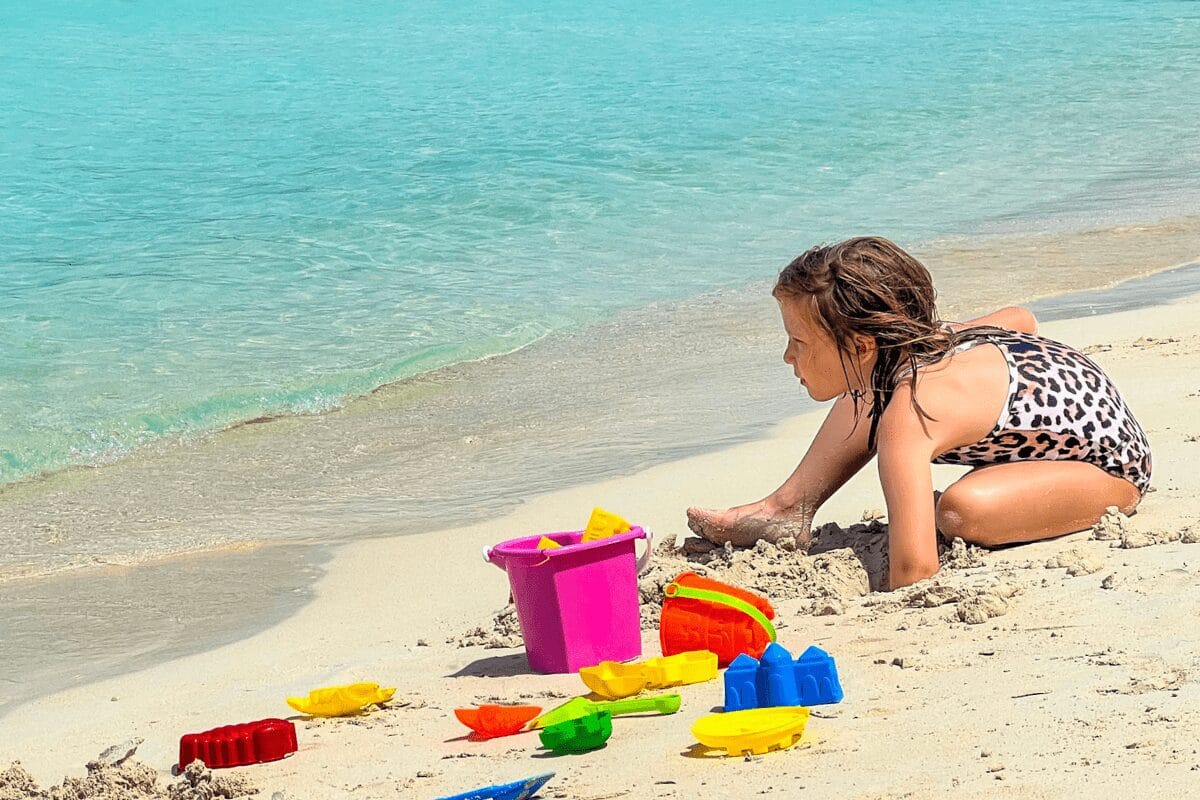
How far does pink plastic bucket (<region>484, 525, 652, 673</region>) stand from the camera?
3094 millimetres

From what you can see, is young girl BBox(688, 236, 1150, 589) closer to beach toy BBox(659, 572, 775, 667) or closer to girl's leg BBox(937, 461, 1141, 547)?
girl's leg BBox(937, 461, 1141, 547)

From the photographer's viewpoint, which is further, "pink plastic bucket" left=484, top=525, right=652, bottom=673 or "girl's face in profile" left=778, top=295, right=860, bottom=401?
"girl's face in profile" left=778, top=295, right=860, bottom=401

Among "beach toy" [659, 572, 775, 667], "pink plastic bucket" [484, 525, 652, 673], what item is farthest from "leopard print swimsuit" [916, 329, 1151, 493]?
"pink plastic bucket" [484, 525, 652, 673]

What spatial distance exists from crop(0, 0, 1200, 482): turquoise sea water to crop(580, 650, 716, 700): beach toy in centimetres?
383

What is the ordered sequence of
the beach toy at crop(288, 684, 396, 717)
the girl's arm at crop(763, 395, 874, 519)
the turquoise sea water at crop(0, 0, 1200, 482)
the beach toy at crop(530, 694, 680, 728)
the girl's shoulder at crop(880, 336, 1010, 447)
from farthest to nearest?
1. the turquoise sea water at crop(0, 0, 1200, 482)
2. the girl's arm at crop(763, 395, 874, 519)
3. the girl's shoulder at crop(880, 336, 1010, 447)
4. the beach toy at crop(288, 684, 396, 717)
5. the beach toy at crop(530, 694, 680, 728)

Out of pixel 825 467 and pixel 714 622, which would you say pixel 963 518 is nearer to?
pixel 825 467

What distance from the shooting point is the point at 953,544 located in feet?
11.3

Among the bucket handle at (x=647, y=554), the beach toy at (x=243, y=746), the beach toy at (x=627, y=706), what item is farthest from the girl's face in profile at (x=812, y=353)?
the beach toy at (x=243, y=746)

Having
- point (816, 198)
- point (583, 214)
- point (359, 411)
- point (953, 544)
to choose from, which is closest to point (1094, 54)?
point (816, 198)

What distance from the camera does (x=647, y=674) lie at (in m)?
2.82

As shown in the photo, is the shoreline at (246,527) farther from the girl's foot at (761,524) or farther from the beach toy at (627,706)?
the beach toy at (627,706)

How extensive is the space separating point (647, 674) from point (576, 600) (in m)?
0.33

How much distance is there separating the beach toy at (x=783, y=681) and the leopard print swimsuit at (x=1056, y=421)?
43.0 inches

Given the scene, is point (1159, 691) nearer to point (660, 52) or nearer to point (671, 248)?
point (671, 248)
